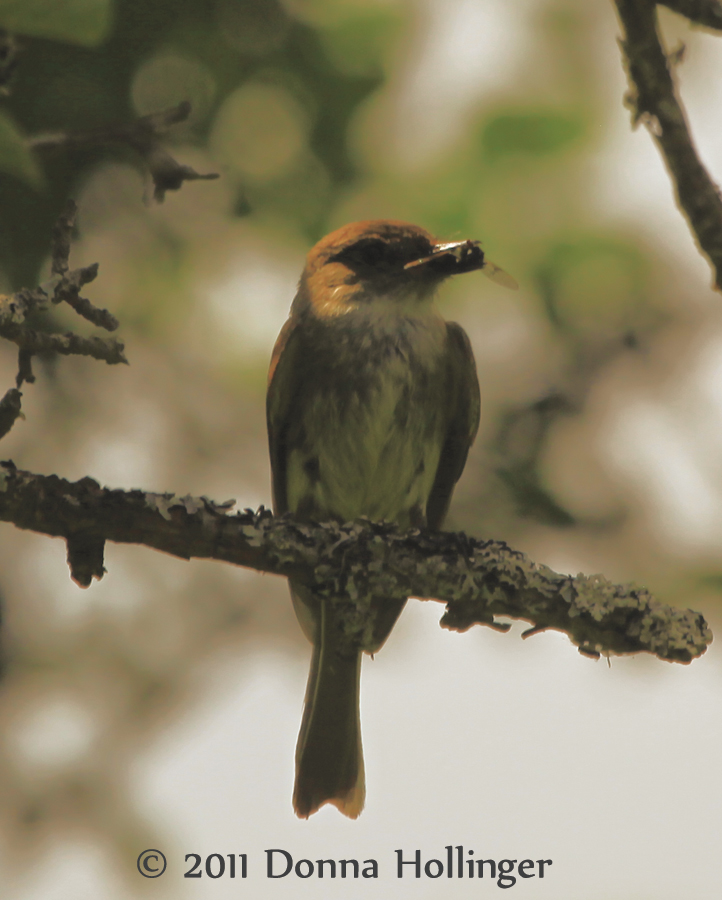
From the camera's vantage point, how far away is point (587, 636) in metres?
2.80

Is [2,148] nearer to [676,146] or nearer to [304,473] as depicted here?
[676,146]

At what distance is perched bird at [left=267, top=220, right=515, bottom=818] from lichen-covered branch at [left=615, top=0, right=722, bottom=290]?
69.6 inches

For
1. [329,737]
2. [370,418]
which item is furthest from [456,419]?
[329,737]

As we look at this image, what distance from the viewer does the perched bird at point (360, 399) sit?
4.19 meters

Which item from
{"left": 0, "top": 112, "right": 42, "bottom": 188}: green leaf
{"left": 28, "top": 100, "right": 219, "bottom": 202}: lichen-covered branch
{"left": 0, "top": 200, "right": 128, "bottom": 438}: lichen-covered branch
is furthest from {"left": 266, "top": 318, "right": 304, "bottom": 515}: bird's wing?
{"left": 0, "top": 112, "right": 42, "bottom": 188}: green leaf

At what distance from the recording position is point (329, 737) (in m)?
4.47

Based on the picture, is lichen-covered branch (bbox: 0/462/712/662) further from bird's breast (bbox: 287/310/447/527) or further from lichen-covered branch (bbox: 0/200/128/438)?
bird's breast (bbox: 287/310/447/527)

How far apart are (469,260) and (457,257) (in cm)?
9

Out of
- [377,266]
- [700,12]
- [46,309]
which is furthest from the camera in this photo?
[377,266]

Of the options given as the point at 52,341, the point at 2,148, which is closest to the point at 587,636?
the point at 52,341

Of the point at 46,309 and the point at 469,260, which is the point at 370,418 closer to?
the point at 469,260

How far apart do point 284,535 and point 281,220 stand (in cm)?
228

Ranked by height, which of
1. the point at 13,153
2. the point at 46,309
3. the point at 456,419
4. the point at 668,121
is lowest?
the point at 13,153

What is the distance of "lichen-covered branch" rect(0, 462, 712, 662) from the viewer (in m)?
2.51
